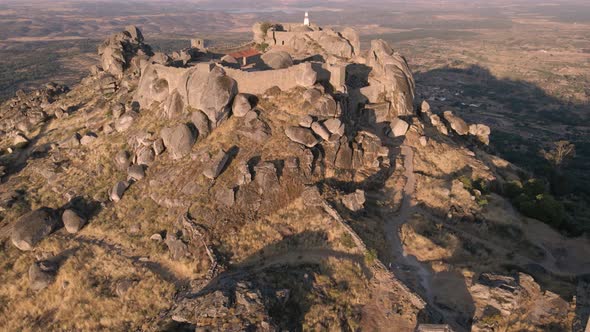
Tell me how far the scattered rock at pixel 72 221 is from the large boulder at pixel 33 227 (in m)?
1.48

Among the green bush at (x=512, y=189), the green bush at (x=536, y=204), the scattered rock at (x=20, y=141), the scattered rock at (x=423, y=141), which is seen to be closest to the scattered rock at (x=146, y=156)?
the scattered rock at (x=20, y=141)

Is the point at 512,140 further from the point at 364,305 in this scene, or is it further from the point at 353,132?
the point at 364,305

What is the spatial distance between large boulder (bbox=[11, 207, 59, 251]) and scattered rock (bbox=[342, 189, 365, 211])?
30197 millimetres

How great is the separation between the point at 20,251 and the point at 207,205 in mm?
19265

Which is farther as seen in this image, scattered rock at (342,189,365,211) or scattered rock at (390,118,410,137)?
scattered rock at (390,118,410,137)

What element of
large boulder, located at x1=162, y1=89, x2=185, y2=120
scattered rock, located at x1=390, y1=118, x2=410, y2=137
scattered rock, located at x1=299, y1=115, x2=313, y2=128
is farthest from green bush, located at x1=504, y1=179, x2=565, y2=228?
large boulder, located at x1=162, y1=89, x2=185, y2=120

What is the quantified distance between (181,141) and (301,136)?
1319 cm

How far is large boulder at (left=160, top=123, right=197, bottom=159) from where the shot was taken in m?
39.8

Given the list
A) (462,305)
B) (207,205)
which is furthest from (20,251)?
(462,305)

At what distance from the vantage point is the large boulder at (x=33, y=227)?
35.6 meters

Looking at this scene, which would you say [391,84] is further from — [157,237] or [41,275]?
[41,275]

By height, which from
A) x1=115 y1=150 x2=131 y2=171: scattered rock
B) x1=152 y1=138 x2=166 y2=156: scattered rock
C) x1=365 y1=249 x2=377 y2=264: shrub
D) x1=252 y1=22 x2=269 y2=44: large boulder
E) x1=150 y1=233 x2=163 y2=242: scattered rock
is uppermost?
x1=252 y1=22 x2=269 y2=44: large boulder

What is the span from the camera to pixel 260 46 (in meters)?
68.1

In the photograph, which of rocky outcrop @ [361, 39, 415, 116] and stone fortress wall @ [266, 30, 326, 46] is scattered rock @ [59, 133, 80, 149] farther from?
rocky outcrop @ [361, 39, 415, 116]
